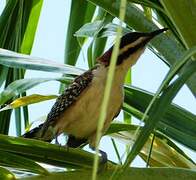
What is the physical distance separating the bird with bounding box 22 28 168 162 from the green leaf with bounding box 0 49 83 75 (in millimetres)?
398

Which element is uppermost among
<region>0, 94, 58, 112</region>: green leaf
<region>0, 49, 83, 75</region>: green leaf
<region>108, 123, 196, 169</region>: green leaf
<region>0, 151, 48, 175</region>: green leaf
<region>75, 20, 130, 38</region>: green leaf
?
<region>75, 20, 130, 38</region>: green leaf

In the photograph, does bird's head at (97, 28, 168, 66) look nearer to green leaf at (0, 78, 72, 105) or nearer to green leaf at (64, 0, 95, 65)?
green leaf at (64, 0, 95, 65)

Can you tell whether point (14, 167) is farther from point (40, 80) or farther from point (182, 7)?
point (182, 7)

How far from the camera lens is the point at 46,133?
1487 millimetres

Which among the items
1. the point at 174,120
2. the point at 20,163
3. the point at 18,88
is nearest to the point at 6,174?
the point at 20,163

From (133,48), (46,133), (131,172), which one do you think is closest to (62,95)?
(46,133)

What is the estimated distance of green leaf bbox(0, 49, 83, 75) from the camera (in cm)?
93

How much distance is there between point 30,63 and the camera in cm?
95

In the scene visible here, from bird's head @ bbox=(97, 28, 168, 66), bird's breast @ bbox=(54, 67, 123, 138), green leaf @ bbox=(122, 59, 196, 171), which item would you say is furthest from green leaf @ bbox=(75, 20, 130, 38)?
green leaf @ bbox=(122, 59, 196, 171)

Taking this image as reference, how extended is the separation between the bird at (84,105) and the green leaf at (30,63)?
398 millimetres

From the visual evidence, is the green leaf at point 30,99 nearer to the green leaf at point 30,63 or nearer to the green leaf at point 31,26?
the green leaf at point 30,63

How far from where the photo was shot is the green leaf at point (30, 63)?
93cm

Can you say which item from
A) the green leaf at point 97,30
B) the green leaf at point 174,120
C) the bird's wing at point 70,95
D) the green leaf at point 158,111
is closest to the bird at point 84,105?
the bird's wing at point 70,95

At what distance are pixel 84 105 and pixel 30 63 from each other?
21.9 inches
